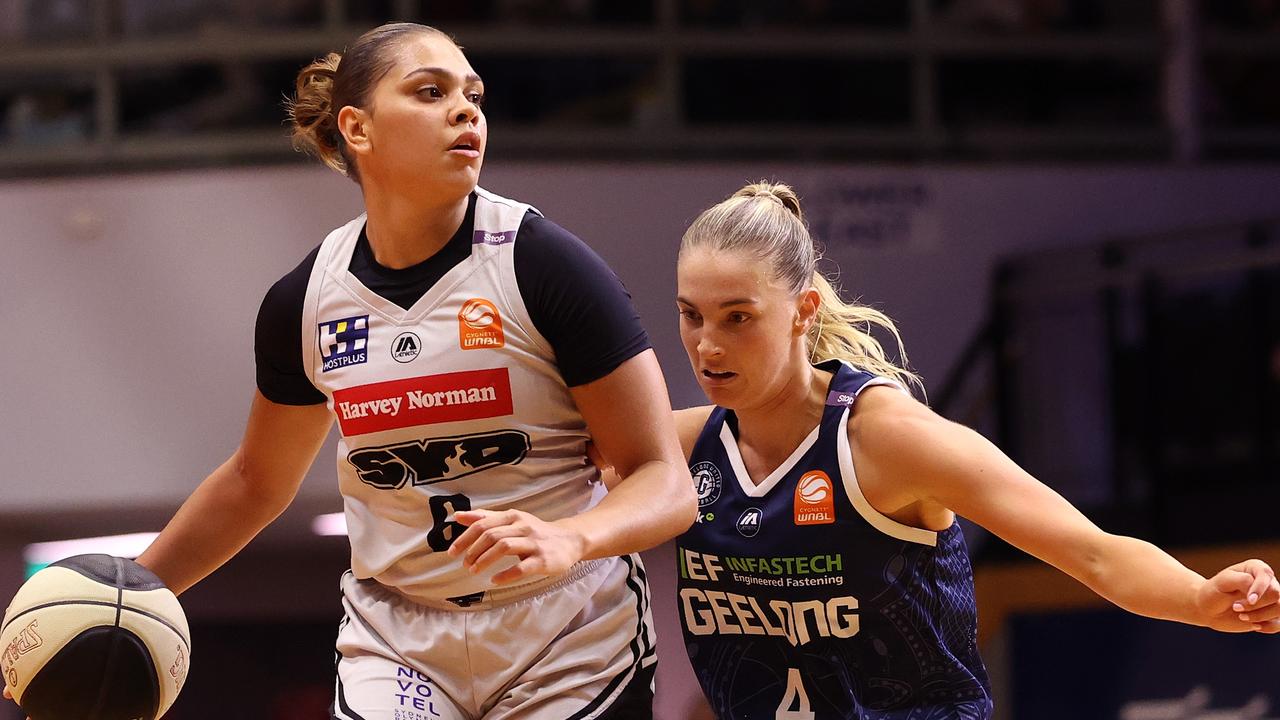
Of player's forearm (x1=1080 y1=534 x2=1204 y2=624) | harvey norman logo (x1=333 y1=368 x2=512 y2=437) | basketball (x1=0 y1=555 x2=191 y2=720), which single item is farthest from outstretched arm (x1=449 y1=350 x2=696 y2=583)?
player's forearm (x1=1080 y1=534 x2=1204 y2=624)

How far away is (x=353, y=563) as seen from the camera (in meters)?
2.56

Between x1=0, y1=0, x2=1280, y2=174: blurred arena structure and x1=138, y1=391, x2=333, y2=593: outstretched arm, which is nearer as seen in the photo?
x1=138, y1=391, x2=333, y2=593: outstretched arm

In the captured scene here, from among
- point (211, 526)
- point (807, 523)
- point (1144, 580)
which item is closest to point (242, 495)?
point (211, 526)

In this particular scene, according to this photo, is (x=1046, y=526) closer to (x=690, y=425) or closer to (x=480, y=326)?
(x=690, y=425)

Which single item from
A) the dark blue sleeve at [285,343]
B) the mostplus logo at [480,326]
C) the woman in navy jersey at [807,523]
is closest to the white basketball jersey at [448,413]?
the mostplus logo at [480,326]

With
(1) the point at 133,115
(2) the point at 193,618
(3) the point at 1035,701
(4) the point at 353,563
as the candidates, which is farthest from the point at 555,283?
(2) the point at 193,618

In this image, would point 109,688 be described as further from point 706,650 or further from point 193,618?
point 193,618

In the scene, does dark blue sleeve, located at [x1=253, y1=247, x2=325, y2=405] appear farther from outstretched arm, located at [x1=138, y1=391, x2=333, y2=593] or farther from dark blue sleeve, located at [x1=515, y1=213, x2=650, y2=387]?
dark blue sleeve, located at [x1=515, y1=213, x2=650, y2=387]

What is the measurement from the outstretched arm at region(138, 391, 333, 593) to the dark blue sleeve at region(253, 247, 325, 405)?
29 millimetres

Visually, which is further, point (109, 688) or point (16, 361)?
point (16, 361)

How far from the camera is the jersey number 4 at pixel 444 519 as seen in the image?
242 centimetres

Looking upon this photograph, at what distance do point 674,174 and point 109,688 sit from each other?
4.92 m

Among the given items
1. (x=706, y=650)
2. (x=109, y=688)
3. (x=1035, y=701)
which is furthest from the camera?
(x=1035, y=701)

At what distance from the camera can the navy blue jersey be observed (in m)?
2.72
